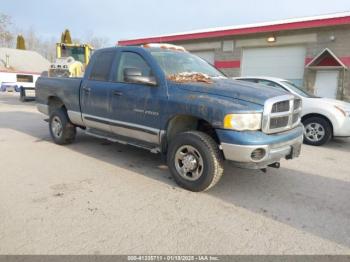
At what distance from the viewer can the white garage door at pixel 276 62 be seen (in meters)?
14.6

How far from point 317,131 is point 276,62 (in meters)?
8.92

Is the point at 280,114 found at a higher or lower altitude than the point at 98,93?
lower

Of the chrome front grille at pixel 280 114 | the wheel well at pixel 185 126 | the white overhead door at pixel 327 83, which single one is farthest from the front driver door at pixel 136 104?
the white overhead door at pixel 327 83

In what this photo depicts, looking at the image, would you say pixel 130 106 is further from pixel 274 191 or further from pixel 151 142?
pixel 274 191

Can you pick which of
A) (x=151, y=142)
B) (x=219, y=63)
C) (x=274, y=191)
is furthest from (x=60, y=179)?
(x=219, y=63)

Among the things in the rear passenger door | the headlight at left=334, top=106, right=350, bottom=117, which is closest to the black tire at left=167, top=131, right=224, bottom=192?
the rear passenger door

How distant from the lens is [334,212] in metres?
3.59

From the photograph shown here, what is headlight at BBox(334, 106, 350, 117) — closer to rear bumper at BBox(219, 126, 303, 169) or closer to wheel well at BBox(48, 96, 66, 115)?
rear bumper at BBox(219, 126, 303, 169)

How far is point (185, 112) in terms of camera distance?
4.04 m

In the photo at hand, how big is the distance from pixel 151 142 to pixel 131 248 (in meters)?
2.08

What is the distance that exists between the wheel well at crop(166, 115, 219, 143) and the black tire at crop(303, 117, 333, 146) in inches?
154

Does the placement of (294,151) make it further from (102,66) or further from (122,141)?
(102,66)

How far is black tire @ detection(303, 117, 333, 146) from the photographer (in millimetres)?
7020

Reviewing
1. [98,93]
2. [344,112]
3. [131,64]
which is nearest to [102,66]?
[98,93]
